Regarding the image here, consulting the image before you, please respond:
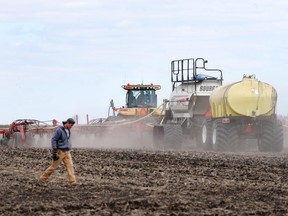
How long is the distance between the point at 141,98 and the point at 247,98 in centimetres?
1458

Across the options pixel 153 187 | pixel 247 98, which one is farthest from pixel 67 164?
pixel 247 98

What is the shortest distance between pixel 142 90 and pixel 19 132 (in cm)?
933

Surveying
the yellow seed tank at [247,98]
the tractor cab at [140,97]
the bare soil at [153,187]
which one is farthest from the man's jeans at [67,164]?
the tractor cab at [140,97]

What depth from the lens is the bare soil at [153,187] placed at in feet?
42.9

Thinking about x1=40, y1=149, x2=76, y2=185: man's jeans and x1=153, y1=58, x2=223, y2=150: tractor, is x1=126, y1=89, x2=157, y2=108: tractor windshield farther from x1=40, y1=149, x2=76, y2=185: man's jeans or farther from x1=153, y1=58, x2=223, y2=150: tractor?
x1=40, y1=149, x2=76, y2=185: man's jeans

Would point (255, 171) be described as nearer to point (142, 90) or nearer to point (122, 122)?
point (122, 122)

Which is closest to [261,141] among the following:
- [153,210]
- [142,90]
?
[142,90]

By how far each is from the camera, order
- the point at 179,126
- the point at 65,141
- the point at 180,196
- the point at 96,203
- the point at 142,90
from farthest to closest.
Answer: the point at 142,90 < the point at 179,126 < the point at 65,141 < the point at 180,196 < the point at 96,203

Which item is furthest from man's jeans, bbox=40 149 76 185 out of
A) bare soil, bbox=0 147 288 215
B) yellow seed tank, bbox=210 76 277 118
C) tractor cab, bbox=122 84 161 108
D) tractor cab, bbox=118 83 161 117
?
tractor cab, bbox=122 84 161 108

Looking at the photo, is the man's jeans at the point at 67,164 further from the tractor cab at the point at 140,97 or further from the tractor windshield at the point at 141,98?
the tractor windshield at the point at 141,98

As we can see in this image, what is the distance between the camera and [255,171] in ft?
64.5

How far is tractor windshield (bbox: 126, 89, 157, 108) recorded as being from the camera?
4344 cm

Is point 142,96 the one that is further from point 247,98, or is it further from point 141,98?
point 247,98

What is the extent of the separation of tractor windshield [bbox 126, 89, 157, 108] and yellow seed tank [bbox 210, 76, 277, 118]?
1382 cm
